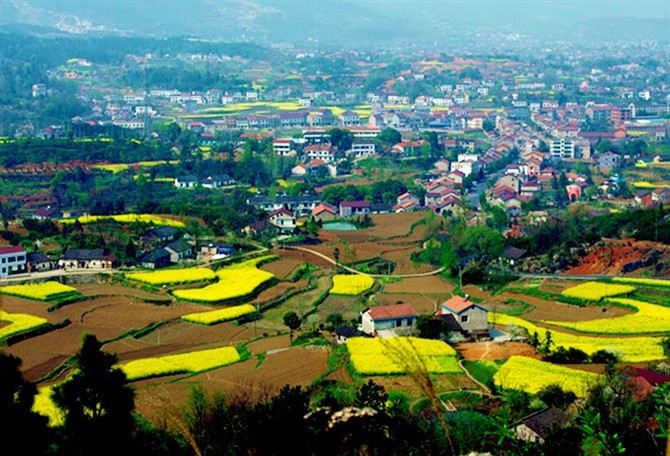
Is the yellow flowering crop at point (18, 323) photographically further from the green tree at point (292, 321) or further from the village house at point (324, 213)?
the village house at point (324, 213)

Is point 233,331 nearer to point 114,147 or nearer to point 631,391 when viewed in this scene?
point 631,391

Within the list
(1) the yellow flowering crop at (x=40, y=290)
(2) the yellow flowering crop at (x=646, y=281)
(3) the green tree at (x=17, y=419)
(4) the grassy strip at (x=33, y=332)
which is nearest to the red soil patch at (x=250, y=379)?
(3) the green tree at (x=17, y=419)

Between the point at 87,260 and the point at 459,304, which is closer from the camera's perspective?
the point at 459,304

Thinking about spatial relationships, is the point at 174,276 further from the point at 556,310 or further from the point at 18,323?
the point at 556,310

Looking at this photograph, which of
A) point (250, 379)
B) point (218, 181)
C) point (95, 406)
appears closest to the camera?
point (95, 406)

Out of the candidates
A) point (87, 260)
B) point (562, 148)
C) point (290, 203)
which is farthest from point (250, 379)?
point (562, 148)
